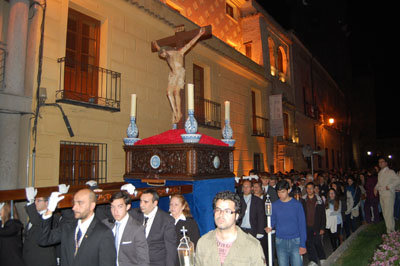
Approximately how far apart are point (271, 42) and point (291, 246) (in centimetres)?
1491

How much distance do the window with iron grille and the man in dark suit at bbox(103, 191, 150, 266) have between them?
168 inches

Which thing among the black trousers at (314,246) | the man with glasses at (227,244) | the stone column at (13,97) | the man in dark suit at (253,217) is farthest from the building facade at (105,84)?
the black trousers at (314,246)

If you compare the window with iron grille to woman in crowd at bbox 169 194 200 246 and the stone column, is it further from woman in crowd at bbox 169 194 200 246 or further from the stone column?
woman in crowd at bbox 169 194 200 246

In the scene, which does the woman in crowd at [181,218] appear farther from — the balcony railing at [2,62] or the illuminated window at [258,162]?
the illuminated window at [258,162]

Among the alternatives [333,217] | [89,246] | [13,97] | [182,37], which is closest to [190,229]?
[89,246]

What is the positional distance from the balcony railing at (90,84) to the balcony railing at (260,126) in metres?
8.61

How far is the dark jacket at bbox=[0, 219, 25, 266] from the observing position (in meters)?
3.10

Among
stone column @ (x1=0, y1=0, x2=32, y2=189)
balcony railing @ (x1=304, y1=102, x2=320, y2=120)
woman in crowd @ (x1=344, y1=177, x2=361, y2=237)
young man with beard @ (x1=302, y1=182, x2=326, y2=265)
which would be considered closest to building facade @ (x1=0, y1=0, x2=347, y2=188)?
stone column @ (x1=0, y1=0, x2=32, y2=189)

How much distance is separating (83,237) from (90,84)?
5.77 m

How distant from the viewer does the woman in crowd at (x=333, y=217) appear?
682 centimetres

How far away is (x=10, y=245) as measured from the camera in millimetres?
3150

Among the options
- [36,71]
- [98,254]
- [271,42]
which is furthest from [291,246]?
[271,42]

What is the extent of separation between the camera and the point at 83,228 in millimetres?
2895

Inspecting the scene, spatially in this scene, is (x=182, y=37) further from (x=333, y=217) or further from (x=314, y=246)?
(x=333, y=217)
